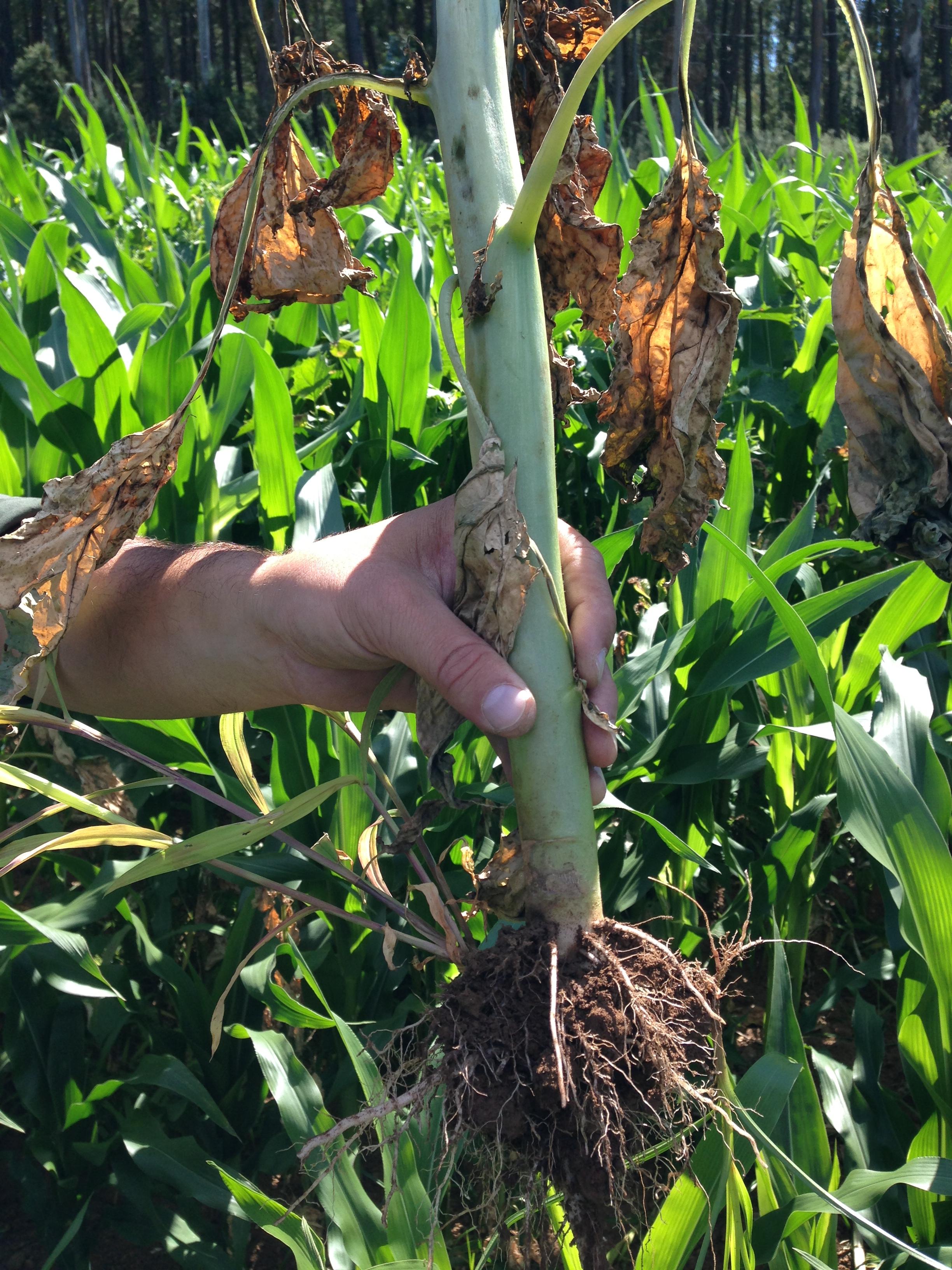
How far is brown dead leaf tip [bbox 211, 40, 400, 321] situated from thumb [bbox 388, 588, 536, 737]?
40cm

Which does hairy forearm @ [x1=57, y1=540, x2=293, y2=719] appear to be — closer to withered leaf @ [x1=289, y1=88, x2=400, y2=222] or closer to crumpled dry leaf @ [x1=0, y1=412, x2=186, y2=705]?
crumpled dry leaf @ [x1=0, y1=412, x2=186, y2=705]

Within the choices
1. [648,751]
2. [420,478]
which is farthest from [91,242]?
[648,751]

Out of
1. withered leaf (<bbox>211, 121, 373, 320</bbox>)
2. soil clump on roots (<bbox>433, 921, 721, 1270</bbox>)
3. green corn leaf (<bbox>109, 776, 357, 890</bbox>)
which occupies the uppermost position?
withered leaf (<bbox>211, 121, 373, 320</bbox>)

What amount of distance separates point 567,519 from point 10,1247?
5.01ft

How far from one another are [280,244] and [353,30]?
25.0m

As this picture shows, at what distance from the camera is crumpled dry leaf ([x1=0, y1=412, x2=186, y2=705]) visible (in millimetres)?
775

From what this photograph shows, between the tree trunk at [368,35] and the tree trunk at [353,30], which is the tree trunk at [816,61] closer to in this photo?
the tree trunk at [353,30]

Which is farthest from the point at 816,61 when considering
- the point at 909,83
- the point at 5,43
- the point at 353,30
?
the point at 5,43

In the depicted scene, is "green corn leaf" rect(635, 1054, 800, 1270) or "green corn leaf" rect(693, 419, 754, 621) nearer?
"green corn leaf" rect(635, 1054, 800, 1270)

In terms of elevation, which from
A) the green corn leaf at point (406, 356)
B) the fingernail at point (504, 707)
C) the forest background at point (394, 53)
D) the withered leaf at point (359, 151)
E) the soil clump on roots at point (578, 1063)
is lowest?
the soil clump on roots at point (578, 1063)

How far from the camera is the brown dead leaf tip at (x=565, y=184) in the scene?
0.93 m

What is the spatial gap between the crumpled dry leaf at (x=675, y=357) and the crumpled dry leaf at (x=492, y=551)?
0.21 m

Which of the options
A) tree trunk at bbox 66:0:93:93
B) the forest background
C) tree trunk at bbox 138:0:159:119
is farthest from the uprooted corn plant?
tree trunk at bbox 138:0:159:119

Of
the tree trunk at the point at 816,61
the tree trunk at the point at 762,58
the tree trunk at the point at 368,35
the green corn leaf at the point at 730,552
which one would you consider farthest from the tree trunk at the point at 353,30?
the green corn leaf at the point at 730,552
